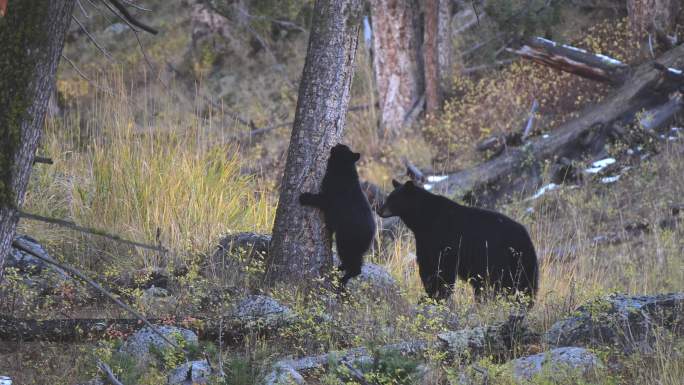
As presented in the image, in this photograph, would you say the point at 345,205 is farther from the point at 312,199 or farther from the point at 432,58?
the point at 432,58

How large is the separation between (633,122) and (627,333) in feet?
23.1

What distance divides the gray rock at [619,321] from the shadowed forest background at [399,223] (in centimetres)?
2

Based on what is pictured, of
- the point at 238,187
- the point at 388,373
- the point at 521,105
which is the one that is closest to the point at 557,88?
the point at 521,105

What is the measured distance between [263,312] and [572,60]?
27.8 feet

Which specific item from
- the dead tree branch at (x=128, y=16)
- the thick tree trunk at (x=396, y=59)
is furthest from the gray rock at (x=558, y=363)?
the thick tree trunk at (x=396, y=59)

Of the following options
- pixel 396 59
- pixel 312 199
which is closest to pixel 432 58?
pixel 396 59

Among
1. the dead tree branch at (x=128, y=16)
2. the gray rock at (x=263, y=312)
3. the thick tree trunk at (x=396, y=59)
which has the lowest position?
the gray rock at (x=263, y=312)

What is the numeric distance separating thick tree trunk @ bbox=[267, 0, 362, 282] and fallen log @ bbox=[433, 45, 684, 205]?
4884mm

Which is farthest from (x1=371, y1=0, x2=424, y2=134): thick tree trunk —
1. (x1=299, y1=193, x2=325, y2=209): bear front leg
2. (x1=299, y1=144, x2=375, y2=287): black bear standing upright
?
(x1=299, y1=193, x2=325, y2=209): bear front leg

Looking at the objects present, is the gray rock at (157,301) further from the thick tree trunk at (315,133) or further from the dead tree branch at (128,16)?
the dead tree branch at (128,16)

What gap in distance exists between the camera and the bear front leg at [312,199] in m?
6.44

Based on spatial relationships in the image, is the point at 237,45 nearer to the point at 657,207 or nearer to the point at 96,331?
the point at 657,207

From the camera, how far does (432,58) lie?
585 inches

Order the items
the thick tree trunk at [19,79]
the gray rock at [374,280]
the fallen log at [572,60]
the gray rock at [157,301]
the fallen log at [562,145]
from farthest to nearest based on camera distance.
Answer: the fallen log at [572,60], the fallen log at [562,145], the gray rock at [374,280], the gray rock at [157,301], the thick tree trunk at [19,79]
